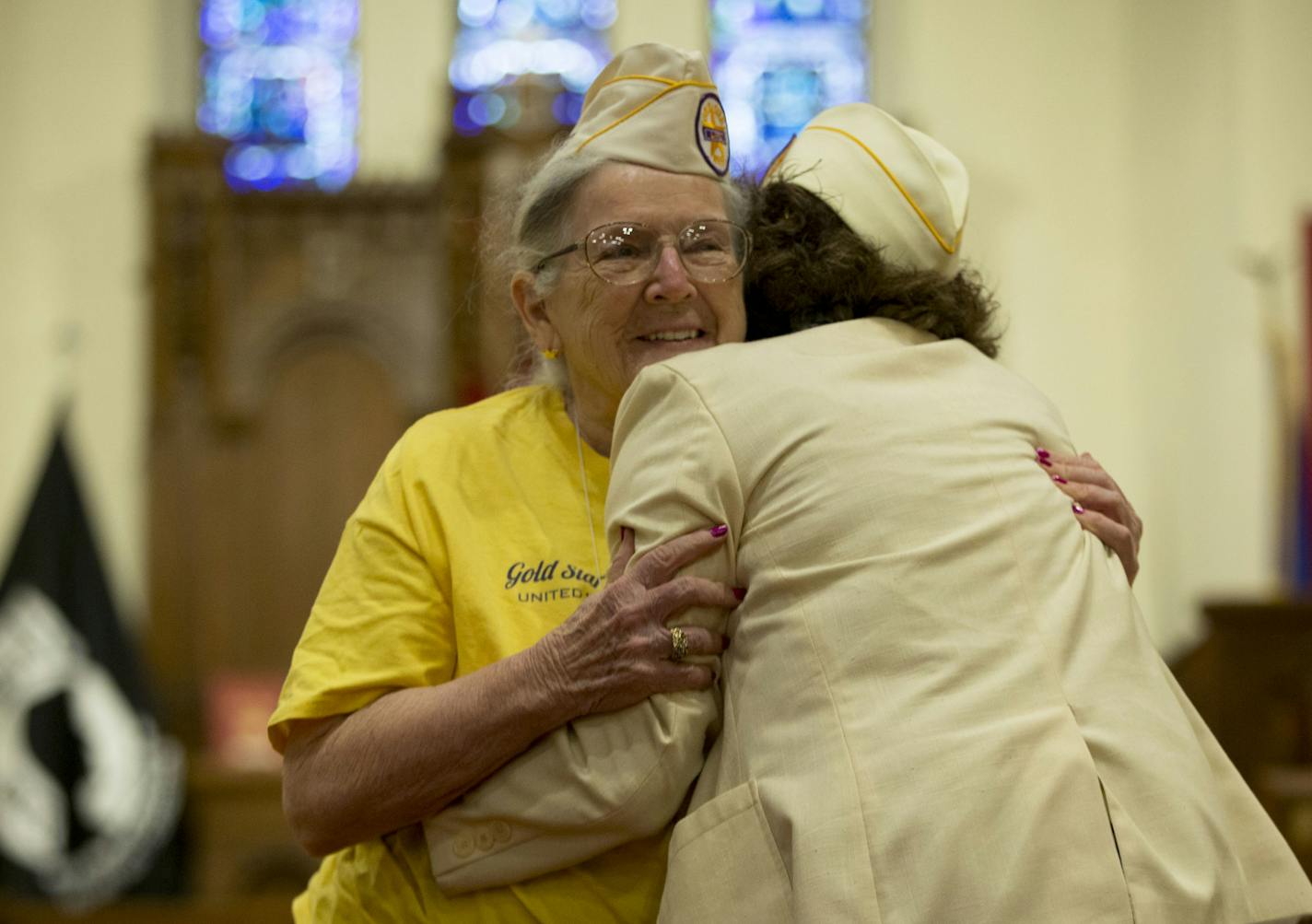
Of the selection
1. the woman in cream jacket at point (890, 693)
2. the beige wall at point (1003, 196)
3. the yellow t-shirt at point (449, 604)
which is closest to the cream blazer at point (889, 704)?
the woman in cream jacket at point (890, 693)

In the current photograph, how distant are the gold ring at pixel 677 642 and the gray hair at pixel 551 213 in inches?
29.1

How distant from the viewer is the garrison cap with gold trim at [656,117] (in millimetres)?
2414

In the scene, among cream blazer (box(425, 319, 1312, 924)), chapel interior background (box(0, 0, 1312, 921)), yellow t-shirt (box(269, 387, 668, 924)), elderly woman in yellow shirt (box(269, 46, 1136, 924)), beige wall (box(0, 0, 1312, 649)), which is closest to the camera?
cream blazer (box(425, 319, 1312, 924))

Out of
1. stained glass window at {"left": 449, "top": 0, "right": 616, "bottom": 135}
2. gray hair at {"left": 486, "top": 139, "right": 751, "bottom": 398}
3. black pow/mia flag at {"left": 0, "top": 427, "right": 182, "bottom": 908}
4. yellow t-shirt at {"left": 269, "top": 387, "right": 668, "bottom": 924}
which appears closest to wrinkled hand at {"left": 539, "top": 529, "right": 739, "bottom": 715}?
yellow t-shirt at {"left": 269, "top": 387, "right": 668, "bottom": 924}

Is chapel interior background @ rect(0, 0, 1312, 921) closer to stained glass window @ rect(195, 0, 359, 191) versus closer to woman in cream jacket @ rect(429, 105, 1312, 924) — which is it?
stained glass window @ rect(195, 0, 359, 191)

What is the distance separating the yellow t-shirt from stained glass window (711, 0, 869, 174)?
21.1 ft

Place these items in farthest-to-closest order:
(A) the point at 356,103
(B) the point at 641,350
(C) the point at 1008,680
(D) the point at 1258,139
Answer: (A) the point at 356,103, (D) the point at 1258,139, (B) the point at 641,350, (C) the point at 1008,680

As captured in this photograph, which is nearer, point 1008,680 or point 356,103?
point 1008,680

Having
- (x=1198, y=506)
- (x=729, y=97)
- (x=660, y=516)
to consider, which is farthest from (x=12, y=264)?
(x=660, y=516)

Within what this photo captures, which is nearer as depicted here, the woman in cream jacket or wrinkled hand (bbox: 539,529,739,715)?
the woman in cream jacket

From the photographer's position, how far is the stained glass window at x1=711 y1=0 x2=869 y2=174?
8648mm

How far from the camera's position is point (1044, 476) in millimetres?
1956

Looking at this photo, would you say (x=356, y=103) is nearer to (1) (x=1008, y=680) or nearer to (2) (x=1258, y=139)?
(2) (x=1258, y=139)

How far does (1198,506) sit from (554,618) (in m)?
6.28
